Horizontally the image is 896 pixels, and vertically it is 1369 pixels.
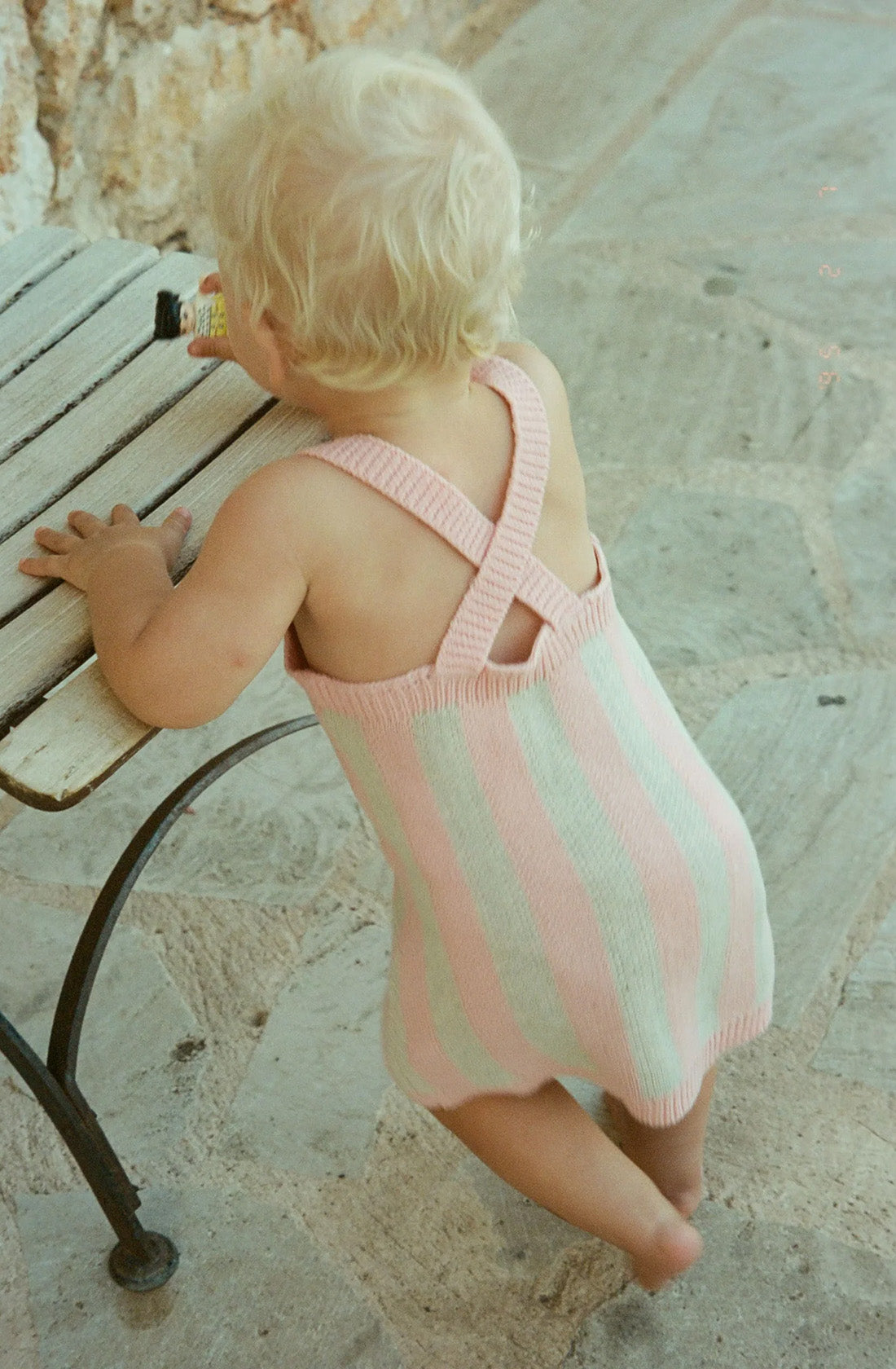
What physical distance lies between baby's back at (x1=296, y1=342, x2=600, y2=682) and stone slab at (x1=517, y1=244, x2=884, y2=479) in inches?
48.4

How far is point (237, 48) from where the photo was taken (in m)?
2.80

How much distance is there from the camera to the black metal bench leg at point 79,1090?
134 cm

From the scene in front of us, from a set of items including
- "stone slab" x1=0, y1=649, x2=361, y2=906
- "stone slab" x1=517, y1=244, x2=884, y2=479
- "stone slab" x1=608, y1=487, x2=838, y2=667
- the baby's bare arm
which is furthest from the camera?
"stone slab" x1=517, y1=244, x2=884, y2=479

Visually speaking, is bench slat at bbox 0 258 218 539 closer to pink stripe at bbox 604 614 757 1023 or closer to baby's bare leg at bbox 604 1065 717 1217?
pink stripe at bbox 604 614 757 1023

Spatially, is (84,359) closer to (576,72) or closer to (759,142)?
(759,142)

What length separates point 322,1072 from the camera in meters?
1.72

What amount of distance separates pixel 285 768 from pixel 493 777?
89 centimetres

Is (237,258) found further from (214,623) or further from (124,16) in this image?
(124,16)

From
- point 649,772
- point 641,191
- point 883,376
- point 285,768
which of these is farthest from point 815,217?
point 649,772

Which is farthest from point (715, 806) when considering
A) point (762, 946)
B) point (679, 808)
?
point (762, 946)

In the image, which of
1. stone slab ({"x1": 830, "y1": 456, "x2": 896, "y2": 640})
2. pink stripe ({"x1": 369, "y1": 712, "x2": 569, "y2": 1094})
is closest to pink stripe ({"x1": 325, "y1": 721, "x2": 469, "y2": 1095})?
pink stripe ({"x1": 369, "y1": 712, "x2": 569, "y2": 1094})

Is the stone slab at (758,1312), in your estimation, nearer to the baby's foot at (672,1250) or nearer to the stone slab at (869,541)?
the baby's foot at (672,1250)

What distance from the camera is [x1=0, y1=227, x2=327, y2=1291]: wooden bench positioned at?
1169 mm

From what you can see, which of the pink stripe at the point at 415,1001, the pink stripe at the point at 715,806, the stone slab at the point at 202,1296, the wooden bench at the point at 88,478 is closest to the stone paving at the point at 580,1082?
the stone slab at the point at 202,1296
